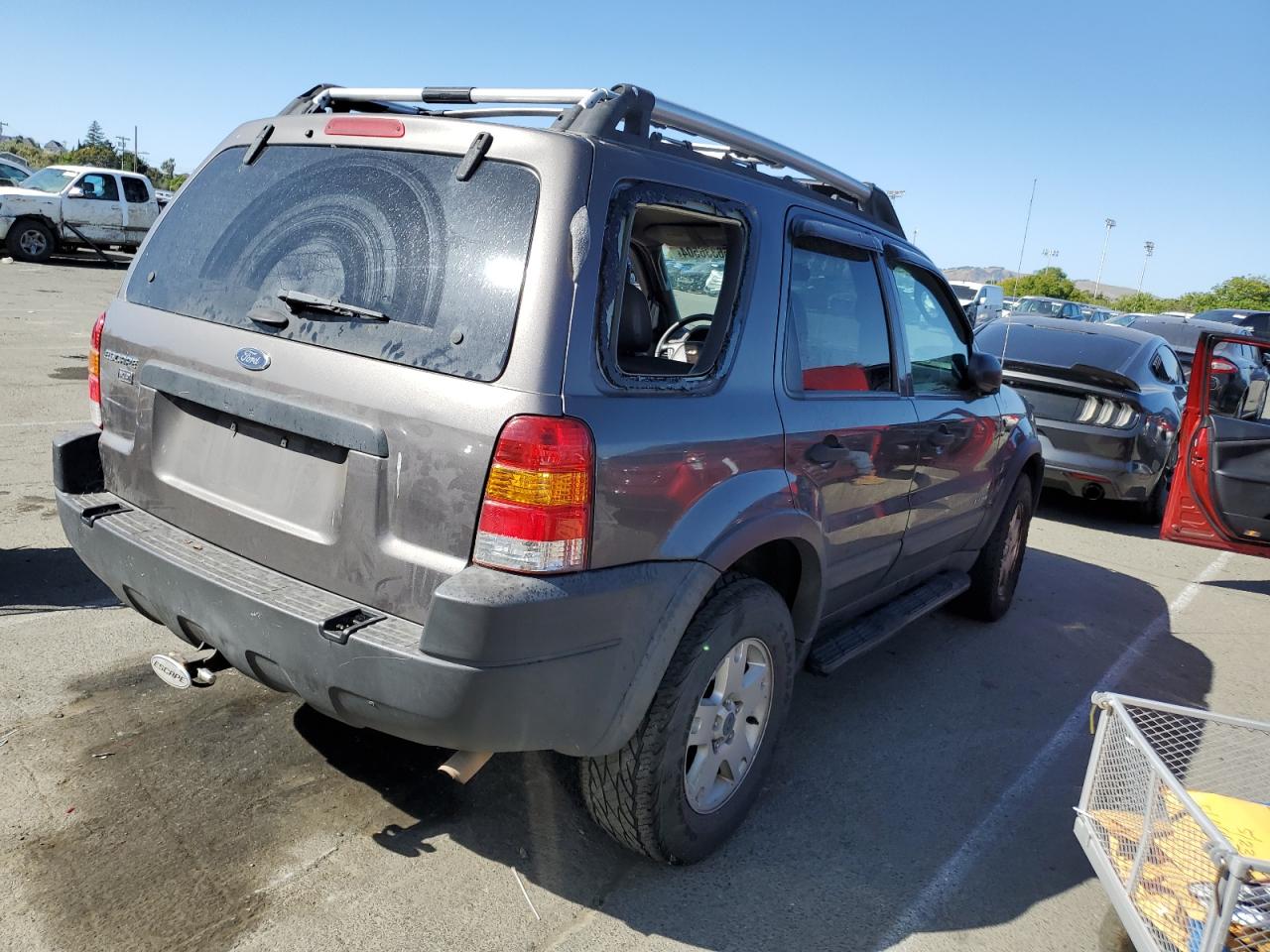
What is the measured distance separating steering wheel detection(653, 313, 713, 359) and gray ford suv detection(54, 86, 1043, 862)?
208mm

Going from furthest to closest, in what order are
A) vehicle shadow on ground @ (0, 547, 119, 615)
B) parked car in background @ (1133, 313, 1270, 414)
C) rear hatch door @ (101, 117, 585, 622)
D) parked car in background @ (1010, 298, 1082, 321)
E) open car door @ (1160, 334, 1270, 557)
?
parked car in background @ (1010, 298, 1082, 321)
parked car in background @ (1133, 313, 1270, 414)
open car door @ (1160, 334, 1270, 557)
vehicle shadow on ground @ (0, 547, 119, 615)
rear hatch door @ (101, 117, 585, 622)

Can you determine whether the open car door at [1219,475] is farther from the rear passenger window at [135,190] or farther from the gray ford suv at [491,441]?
the rear passenger window at [135,190]

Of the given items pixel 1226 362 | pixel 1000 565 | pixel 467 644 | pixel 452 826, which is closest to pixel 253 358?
pixel 467 644

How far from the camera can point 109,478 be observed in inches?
118

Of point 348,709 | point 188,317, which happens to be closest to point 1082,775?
point 348,709

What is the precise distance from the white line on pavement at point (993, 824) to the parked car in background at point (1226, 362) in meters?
1.92

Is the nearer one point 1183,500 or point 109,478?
point 109,478

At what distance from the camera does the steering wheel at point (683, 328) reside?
3.64m

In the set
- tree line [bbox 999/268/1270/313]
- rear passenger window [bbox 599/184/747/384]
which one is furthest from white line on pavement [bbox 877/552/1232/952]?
tree line [bbox 999/268/1270/313]

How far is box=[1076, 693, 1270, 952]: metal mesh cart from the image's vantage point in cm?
217

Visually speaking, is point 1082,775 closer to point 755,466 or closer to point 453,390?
point 755,466

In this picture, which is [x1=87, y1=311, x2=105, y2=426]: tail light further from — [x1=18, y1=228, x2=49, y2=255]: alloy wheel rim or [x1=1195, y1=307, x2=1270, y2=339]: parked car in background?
[x1=1195, y1=307, x2=1270, y2=339]: parked car in background

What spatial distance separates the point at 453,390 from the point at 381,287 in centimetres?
40

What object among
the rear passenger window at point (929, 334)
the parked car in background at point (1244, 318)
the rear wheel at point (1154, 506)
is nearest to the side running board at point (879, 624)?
the rear passenger window at point (929, 334)
